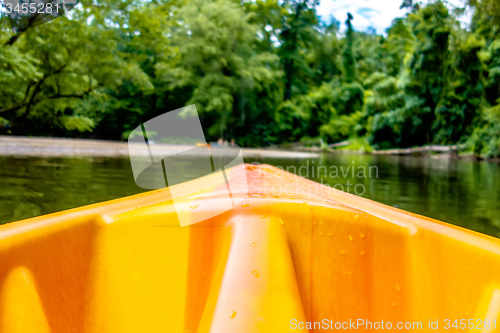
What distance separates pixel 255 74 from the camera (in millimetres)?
19594

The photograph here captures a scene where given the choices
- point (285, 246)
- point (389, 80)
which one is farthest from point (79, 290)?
point (389, 80)

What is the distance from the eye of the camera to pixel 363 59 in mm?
29219

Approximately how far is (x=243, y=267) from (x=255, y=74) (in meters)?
19.5

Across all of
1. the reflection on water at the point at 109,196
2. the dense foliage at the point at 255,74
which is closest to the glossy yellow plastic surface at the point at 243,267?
the reflection on water at the point at 109,196

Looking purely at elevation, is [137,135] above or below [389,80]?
below

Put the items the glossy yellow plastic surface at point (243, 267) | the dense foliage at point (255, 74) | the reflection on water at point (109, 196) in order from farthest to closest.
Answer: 1. the dense foliage at point (255, 74)
2. the reflection on water at point (109, 196)
3. the glossy yellow plastic surface at point (243, 267)

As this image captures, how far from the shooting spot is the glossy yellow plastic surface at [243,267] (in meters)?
0.93

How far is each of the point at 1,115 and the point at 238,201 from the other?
1133cm

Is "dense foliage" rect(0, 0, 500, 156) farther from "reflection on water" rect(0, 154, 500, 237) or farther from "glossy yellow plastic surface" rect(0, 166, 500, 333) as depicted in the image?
"glossy yellow plastic surface" rect(0, 166, 500, 333)

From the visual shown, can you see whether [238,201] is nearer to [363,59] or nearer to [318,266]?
[318,266]

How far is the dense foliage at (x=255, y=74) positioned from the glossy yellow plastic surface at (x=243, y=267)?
7.97m

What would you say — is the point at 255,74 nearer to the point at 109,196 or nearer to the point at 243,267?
the point at 109,196

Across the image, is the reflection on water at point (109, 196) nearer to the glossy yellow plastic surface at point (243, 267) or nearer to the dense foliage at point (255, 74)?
the glossy yellow plastic surface at point (243, 267)

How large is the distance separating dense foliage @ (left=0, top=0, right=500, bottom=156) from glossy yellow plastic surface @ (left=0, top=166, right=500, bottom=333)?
314 inches
